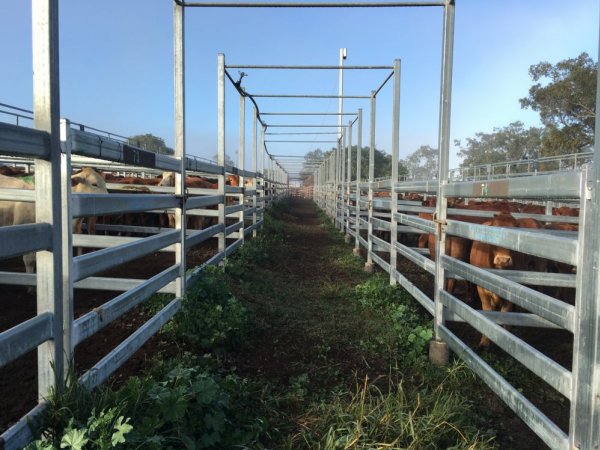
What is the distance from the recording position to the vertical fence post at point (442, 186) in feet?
13.3

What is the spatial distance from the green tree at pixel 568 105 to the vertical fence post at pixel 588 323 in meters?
24.9

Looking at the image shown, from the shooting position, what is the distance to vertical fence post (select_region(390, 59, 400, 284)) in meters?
6.40

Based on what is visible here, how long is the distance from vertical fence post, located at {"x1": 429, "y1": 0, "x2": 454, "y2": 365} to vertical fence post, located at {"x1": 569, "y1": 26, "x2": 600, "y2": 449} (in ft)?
6.82

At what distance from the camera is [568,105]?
24828 millimetres

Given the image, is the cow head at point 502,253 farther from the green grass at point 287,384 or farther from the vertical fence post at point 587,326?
the vertical fence post at point 587,326

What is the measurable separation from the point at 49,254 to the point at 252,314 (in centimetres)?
300

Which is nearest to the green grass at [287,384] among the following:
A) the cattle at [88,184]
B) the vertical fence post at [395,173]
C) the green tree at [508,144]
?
the vertical fence post at [395,173]

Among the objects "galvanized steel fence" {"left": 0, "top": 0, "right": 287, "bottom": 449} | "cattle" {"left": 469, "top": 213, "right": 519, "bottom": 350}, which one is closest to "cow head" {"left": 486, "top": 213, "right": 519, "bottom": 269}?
"cattle" {"left": 469, "top": 213, "right": 519, "bottom": 350}

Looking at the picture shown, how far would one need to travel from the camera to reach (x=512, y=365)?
3.86 metres

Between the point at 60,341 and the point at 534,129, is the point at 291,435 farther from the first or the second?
the point at 534,129

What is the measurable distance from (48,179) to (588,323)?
2.28 meters

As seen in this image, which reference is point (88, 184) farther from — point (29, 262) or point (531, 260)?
point (531, 260)

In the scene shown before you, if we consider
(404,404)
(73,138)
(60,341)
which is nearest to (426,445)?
(404,404)

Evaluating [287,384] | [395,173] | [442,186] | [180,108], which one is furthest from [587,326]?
[395,173]
